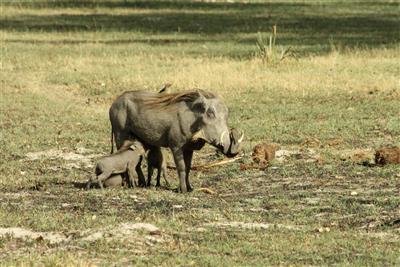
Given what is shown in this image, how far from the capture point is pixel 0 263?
26.4 ft

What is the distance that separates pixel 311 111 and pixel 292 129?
1690mm

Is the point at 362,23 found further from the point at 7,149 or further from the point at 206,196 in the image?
the point at 206,196

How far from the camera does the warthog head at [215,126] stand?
11.1m

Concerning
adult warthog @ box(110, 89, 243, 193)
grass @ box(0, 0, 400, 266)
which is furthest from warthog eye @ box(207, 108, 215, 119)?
grass @ box(0, 0, 400, 266)

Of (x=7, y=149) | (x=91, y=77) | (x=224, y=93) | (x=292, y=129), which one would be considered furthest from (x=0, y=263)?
(x=91, y=77)

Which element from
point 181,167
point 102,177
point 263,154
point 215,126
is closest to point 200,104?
point 215,126

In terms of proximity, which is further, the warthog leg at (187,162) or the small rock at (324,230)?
the warthog leg at (187,162)

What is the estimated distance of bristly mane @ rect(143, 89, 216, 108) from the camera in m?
11.5

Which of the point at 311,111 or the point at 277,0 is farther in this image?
the point at 277,0

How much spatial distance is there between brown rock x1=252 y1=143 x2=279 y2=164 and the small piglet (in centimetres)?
189

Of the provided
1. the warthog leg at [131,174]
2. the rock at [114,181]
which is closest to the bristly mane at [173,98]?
the warthog leg at [131,174]

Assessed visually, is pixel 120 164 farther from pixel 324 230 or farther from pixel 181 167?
pixel 324 230

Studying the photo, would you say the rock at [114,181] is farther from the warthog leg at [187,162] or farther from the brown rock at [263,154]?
the brown rock at [263,154]

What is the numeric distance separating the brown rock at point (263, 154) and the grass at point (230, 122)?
0.14 metres
